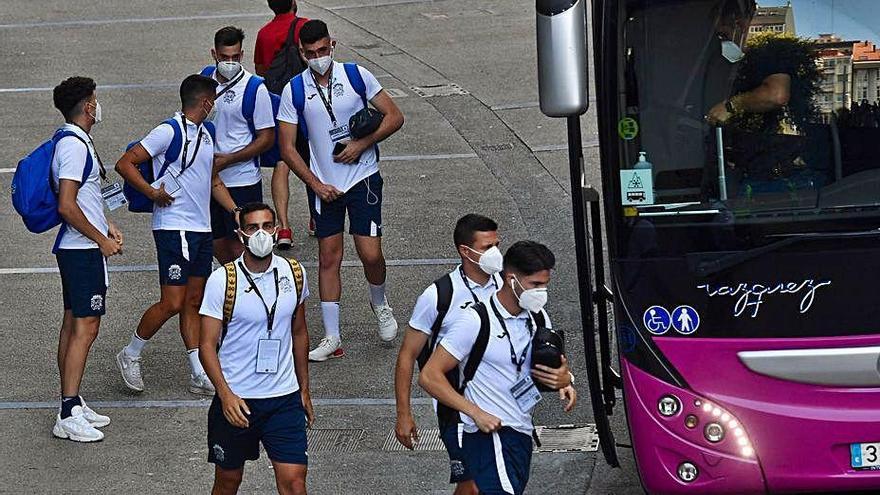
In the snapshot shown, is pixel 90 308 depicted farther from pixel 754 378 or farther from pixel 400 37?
pixel 400 37

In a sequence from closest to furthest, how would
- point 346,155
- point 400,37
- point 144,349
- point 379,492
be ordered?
point 379,492 → point 346,155 → point 144,349 → point 400,37

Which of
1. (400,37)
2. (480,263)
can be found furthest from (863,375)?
(400,37)

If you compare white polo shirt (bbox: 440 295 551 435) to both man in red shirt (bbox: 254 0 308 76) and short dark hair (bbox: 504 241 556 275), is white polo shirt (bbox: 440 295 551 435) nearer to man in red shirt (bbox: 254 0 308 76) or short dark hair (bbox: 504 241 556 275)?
short dark hair (bbox: 504 241 556 275)

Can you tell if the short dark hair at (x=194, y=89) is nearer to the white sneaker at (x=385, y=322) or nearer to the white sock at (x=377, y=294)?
the white sock at (x=377, y=294)

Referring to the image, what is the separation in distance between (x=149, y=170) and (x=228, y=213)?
86cm

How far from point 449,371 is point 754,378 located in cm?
141

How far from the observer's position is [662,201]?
699 centimetres

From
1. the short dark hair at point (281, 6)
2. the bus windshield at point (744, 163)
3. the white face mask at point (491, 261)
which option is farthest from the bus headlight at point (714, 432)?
the short dark hair at point (281, 6)

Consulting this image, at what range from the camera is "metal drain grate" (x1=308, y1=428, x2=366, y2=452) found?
8664 millimetres

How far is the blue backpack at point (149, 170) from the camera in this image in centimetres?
912

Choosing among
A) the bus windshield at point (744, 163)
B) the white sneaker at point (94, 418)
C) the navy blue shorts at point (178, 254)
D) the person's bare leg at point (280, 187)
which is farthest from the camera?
the person's bare leg at point (280, 187)

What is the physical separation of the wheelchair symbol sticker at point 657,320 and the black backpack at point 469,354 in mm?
622

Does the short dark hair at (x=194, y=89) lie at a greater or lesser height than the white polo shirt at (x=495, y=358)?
greater

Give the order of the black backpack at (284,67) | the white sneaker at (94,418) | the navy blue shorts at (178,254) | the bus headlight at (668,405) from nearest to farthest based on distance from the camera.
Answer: the bus headlight at (668,405), the white sneaker at (94,418), the navy blue shorts at (178,254), the black backpack at (284,67)
